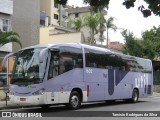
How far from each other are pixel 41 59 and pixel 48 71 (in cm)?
79

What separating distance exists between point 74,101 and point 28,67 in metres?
2.85

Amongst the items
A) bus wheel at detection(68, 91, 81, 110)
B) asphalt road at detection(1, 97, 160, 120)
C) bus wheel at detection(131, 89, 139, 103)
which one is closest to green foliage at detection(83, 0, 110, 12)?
asphalt road at detection(1, 97, 160, 120)

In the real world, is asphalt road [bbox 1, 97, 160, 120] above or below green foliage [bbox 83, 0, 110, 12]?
below

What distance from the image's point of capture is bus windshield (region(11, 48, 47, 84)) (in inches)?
671

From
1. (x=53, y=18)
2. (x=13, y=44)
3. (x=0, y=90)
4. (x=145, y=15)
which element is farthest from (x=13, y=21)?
(x=53, y=18)

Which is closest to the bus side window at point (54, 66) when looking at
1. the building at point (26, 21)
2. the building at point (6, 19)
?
the building at point (6, 19)

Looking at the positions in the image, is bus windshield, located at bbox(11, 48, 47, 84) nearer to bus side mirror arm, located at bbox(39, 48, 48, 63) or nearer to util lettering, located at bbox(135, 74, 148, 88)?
bus side mirror arm, located at bbox(39, 48, 48, 63)

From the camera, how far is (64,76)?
18.0 meters

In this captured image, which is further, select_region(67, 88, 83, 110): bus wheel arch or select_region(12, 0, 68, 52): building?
select_region(12, 0, 68, 52): building

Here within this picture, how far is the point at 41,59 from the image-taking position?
1661 cm

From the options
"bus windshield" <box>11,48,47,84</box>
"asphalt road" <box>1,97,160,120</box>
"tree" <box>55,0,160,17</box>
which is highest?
"tree" <box>55,0,160,17</box>

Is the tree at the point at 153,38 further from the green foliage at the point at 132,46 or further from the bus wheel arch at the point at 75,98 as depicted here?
the bus wheel arch at the point at 75,98

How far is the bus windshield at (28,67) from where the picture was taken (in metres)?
17.0

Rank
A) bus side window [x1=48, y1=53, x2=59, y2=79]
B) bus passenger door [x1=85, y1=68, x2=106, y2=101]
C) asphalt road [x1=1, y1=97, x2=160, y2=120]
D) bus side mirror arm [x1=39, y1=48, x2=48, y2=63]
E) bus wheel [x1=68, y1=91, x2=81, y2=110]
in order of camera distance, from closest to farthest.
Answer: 1. asphalt road [x1=1, y1=97, x2=160, y2=120]
2. bus side mirror arm [x1=39, y1=48, x2=48, y2=63]
3. bus side window [x1=48, y1=53, x2=59, y2=79]
4. bus wheel [x1=68, y1=91, x2=81, y2=110]
5. bus passenger door [x1=85, y1=68, x2=106, y2=101]
